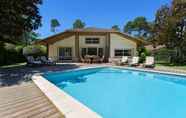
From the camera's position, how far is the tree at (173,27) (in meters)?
22.2

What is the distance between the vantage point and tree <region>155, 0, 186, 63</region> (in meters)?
22.2

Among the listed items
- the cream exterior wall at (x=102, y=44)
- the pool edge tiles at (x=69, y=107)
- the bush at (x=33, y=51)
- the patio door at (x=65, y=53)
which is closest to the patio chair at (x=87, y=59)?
the cream exterior wall at (x=102, y=44)

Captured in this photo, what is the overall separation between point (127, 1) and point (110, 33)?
9.29 m

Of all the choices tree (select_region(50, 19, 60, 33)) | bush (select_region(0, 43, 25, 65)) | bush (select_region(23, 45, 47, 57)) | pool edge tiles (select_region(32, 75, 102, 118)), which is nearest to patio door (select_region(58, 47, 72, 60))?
bush (select_region(0, 43, 25, 65))

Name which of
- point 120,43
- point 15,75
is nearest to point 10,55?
point 15,75

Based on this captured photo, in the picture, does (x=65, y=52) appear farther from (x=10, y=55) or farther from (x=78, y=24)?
(x=78, y=24)

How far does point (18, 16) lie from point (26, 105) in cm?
1425

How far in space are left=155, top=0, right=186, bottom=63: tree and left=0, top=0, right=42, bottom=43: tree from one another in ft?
50.0

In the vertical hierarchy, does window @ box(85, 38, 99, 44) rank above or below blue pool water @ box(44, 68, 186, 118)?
above

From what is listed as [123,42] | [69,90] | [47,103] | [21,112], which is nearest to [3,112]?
[21,112]

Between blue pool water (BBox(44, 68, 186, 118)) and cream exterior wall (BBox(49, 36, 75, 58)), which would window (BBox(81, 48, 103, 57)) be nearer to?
cream exterior wall (BBox(49, 36, 75, 58))

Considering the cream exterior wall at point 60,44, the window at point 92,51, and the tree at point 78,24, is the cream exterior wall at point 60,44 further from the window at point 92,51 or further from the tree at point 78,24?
the tree at point 78,24

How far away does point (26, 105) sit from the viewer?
596 cm

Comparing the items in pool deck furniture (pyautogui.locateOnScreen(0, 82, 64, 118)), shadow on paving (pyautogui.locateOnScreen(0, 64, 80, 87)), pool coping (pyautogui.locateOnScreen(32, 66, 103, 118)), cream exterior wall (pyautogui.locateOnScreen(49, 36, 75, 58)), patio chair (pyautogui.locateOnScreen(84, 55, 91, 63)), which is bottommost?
pool deck furniture (pyautogui.locateOnScreen(0, 82, 64, 118))
